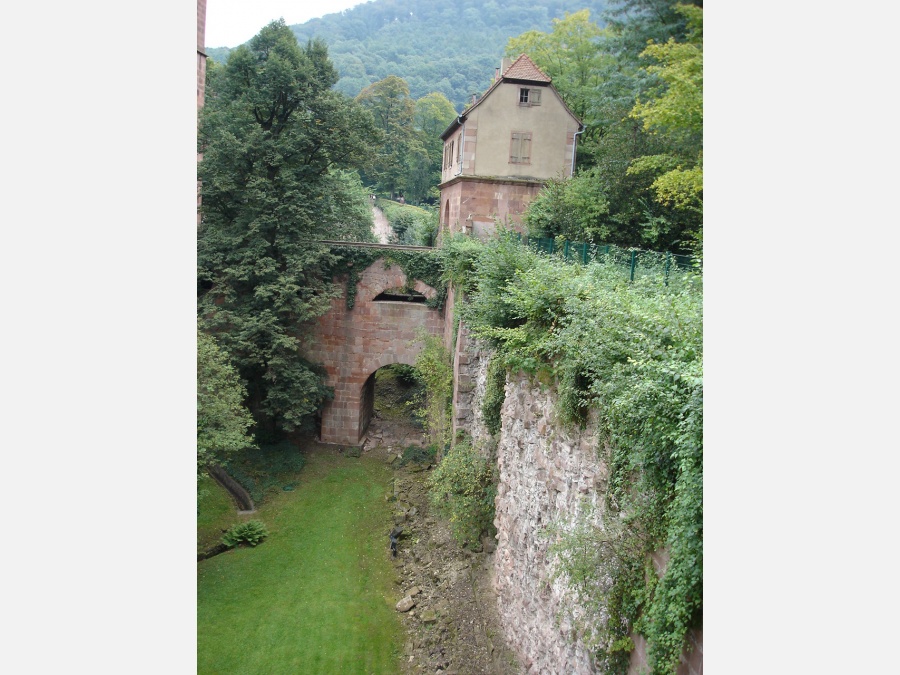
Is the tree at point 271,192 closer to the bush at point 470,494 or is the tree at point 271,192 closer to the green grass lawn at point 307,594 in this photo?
the green grass lawn at point 307,594

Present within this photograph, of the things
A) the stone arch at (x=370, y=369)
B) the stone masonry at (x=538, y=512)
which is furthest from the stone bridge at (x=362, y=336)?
the stone masonry at (x=538, y=512)

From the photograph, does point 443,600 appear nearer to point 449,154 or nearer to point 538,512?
point 538,512

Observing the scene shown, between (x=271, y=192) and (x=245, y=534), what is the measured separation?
8.95 metres

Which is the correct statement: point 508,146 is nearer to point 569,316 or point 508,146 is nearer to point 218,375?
point 218,375

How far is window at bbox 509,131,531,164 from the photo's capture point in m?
18.7

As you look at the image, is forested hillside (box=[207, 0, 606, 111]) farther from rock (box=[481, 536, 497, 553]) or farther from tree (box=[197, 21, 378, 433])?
rock (box=[481, 536, 497, 553])

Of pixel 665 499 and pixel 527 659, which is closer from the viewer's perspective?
pixel 665 499

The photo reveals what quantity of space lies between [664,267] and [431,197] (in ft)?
125

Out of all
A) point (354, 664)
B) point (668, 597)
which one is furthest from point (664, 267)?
point (354, 664)

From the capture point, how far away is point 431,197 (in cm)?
4722

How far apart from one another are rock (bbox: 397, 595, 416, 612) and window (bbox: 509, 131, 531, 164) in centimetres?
1226

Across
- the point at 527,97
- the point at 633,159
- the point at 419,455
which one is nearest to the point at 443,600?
the point at 419,455

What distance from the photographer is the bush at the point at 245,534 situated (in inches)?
602

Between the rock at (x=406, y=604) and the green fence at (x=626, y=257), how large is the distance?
7.70 metres
